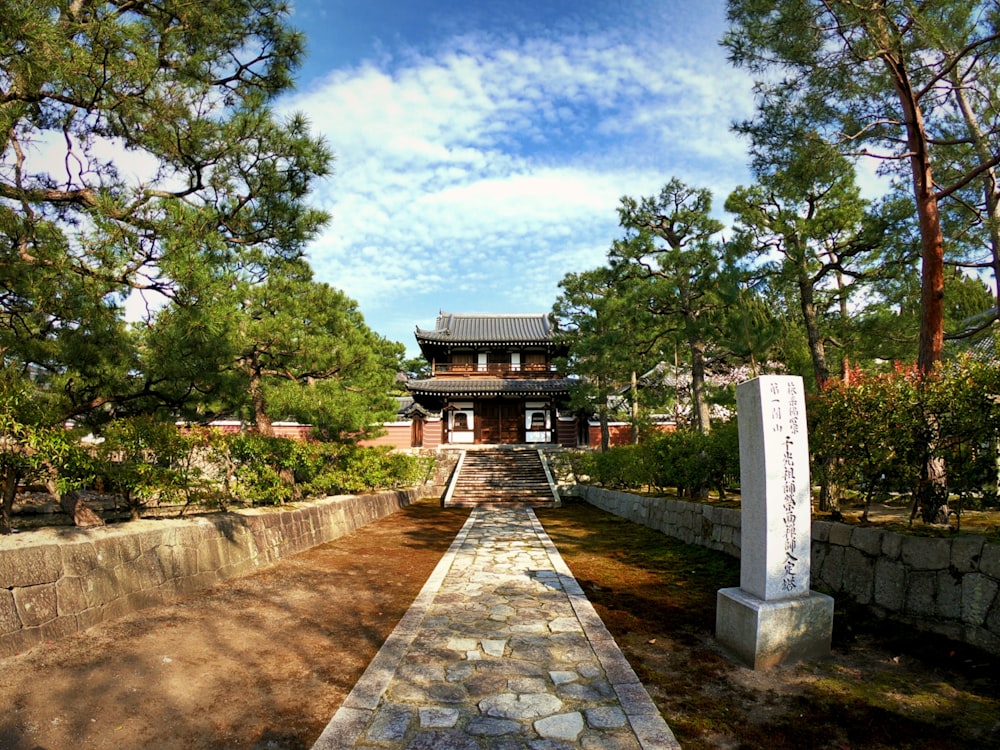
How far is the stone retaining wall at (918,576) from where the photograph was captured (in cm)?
367

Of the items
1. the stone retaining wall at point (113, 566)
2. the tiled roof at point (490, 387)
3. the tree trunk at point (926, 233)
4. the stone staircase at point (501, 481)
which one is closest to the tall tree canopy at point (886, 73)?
the tree trunk at point (926, 233)

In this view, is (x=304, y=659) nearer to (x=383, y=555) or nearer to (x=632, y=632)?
(x=632, y=632)

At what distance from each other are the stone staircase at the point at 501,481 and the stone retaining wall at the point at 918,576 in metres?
12.0

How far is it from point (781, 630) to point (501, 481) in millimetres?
16806

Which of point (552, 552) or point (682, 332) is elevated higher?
point (682, 332)

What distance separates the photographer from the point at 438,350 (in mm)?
31359

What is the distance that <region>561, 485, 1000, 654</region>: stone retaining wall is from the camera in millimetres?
3672

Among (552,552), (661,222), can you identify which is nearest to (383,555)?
(552,552)

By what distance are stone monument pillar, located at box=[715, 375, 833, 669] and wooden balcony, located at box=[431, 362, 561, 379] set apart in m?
26.5

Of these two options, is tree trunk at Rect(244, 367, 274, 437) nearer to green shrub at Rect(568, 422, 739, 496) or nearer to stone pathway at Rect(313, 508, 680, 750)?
stone pathway at Rect(313, 508, 680, 750)

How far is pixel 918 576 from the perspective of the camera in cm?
416

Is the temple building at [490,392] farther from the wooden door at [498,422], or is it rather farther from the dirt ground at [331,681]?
the dirt ground at [331,681]

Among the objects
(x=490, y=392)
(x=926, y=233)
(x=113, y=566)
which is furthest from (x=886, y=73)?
(x=490, y=392)

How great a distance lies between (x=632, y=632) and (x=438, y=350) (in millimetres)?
27433
